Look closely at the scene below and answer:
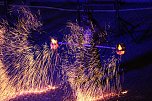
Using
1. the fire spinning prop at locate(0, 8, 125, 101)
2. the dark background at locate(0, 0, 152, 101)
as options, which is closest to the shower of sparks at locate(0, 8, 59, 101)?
the fire spinning prop at locate(0, 8, 125, 101)

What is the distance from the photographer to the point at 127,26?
35.8 feet

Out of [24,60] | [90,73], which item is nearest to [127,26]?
[90,73]

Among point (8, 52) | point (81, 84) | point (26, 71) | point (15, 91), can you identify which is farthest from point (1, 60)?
point (81, 84)

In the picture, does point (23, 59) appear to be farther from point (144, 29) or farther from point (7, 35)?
point (144, 29)

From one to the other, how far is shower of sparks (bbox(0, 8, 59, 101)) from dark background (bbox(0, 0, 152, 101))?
617 millimetres

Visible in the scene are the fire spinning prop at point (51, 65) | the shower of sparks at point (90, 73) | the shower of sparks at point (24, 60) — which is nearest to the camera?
the shower of sparks at point (90, 73)

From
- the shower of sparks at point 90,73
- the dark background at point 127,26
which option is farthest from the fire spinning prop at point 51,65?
the dark background at point 127,26

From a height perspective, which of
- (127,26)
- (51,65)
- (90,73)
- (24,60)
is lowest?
(90,73)

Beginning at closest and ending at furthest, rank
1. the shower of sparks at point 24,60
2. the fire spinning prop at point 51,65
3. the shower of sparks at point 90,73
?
the shower of sparks at point 90,73 → the fire spinning prop at point 51,65 → the shower of sparks at point 24,60

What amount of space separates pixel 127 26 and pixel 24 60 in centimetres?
391

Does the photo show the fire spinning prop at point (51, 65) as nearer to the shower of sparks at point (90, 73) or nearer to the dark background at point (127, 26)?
the shower of sparks at point (90, 73)

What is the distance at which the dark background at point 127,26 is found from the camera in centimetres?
1009

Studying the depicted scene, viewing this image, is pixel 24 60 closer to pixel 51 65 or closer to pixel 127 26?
pixel 51 65

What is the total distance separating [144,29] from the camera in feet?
36.3
